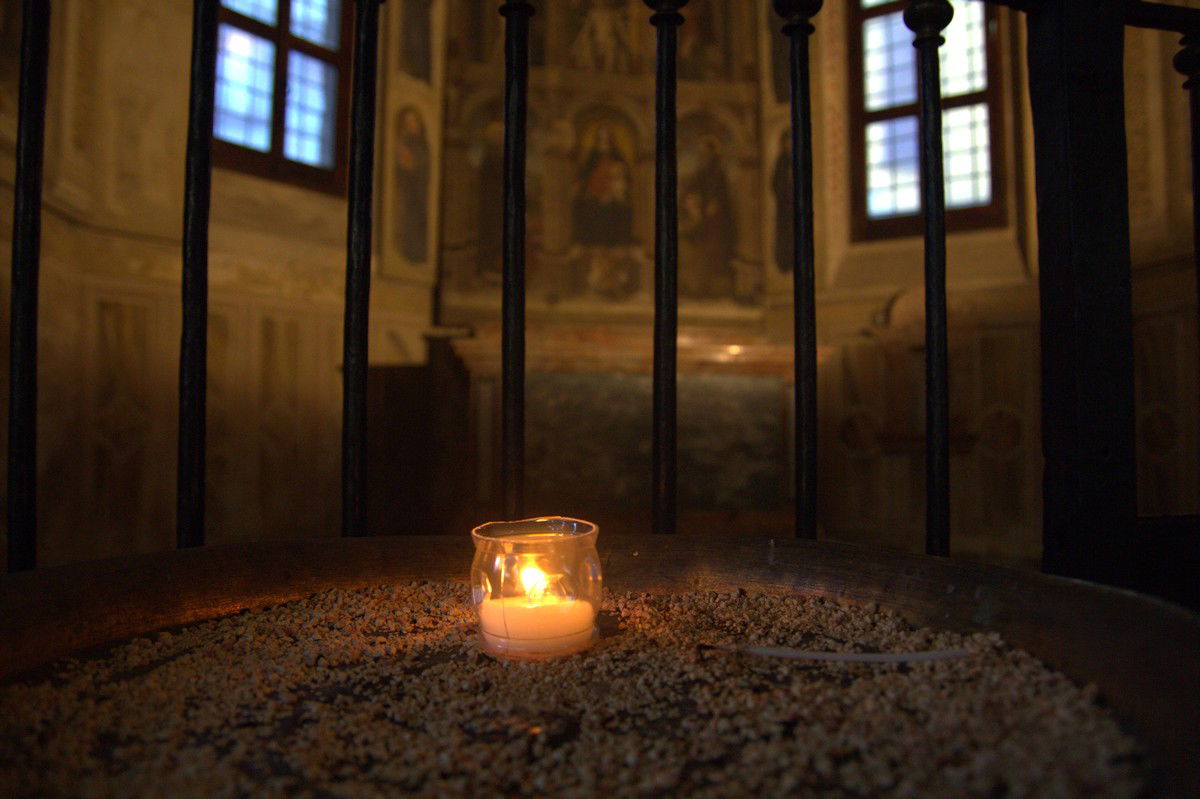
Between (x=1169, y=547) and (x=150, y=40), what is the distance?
13.9ft

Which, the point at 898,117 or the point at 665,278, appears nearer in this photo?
the point at 665,278

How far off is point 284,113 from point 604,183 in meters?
1.91

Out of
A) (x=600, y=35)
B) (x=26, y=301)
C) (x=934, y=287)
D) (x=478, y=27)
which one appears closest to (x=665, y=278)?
(x=934, y=287)

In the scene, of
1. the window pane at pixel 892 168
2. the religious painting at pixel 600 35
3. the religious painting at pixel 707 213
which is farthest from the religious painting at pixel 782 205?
the religious painting at pixel 600 35

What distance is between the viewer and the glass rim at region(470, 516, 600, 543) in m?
0.53

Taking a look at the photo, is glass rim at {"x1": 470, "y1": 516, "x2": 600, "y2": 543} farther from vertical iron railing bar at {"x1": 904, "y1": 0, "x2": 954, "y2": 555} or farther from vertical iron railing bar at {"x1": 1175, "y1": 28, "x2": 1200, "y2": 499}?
vertical iron railing bar at {"x1": 1175, "y1": 28, "x2": 1200, "y2": 499}

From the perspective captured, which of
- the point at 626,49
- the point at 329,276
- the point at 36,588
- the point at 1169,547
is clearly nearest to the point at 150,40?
the point at 329,276

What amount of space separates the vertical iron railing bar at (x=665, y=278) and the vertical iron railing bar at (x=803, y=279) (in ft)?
0.38

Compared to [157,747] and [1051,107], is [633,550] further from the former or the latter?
[1051,107]

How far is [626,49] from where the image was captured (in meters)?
4.70

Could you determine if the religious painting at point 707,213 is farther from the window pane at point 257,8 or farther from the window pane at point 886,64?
the window pane at point 257,8

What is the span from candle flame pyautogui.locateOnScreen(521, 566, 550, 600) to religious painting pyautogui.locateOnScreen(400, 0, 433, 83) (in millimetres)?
4350

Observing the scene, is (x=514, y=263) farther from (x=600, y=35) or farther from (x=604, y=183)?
(x=600, y=35)

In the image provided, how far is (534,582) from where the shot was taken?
51cm
